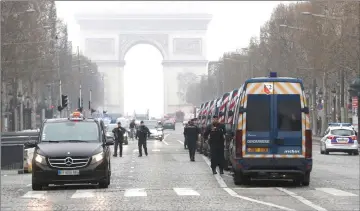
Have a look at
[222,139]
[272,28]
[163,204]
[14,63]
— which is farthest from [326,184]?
[272,28]

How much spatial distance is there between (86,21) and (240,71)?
58.4 metres

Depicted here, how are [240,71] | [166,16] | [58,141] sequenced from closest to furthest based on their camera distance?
1. [58,141]
2. [240,71]
3. [166,16]

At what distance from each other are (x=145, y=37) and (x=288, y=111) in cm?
16790

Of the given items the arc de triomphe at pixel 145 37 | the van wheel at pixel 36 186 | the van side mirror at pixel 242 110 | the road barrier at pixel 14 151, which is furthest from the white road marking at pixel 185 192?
the arc de triomphe at pixel 145 37

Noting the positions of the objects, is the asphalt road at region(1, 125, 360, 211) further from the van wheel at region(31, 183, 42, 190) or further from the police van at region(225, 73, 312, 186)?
the police van at region(225, 73, 312, 186)

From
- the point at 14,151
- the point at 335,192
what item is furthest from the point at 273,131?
the point at 14,151

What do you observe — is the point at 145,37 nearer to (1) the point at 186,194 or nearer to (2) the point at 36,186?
(2) the point at 36,186

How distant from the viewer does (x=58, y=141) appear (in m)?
26.3

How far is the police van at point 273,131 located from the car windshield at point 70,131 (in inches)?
128

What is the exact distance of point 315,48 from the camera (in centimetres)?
7650

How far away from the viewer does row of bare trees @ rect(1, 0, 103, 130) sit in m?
63.0

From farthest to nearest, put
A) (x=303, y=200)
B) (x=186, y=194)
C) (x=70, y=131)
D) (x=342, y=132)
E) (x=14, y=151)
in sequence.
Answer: (x=342, y=132) → (x=14, y=151) → (x=70, y=131) → (x=186, y=194) → (x=303, y=200)

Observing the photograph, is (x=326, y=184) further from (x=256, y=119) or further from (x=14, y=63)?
(x=14, y=63)

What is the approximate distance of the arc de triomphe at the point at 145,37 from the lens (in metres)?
190
